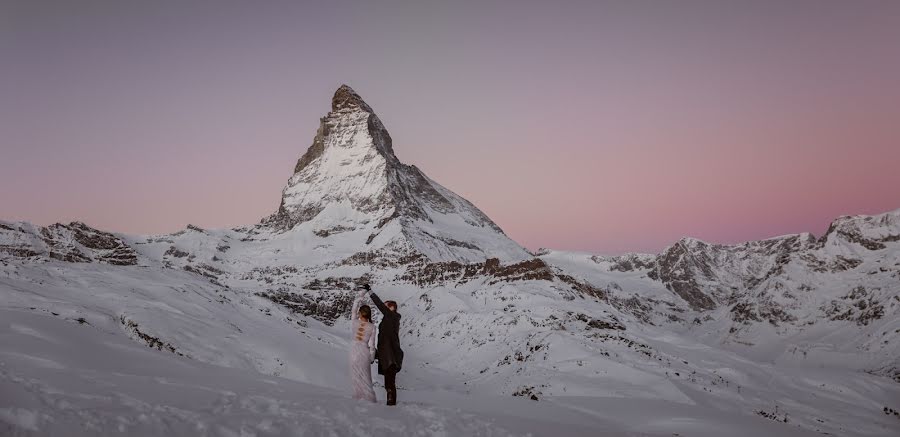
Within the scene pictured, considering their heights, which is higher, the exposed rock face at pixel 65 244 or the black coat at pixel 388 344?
the black coat at pixel 388 344

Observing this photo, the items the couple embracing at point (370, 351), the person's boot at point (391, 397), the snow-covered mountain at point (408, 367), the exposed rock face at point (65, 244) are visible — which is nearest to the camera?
the snow-covered mountain at point (408, 367)

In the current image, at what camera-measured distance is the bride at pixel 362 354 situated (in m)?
12.5

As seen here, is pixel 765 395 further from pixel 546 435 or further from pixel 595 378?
pixel 546 435

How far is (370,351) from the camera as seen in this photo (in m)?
13.0

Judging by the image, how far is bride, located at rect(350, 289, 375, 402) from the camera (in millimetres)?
12531

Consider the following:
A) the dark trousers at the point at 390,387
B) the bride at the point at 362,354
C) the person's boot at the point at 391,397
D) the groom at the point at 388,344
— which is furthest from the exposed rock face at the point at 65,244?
the person's boot at the point at 391,397

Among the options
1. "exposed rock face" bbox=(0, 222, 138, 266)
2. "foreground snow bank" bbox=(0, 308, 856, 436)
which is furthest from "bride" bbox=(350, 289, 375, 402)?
"exposed rock face" bbox=(0, 222, 138, 266)

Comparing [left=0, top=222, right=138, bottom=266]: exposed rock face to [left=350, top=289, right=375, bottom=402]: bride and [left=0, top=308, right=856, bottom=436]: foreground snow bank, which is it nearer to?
[left=0, top=308, right=856, bottom=436]: foreground snow bank

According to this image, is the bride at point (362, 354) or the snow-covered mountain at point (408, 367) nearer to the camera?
the snow-covered mountain at point (408, 367)

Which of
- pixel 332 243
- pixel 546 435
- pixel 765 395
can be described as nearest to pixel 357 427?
pixel 546 435

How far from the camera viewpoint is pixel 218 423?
308 inches

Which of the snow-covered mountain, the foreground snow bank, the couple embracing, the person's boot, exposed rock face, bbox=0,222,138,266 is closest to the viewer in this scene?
the foreground snow bank

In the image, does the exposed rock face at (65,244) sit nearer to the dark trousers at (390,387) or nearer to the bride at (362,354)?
the bride at (362,354)

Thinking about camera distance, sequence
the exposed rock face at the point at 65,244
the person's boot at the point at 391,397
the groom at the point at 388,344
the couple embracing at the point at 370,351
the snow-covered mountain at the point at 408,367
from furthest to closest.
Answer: the exposed rock face at the point at 65,244 → the groom at the point at 388,344 → the couple embracing at the point at 370,351 → the person's boot at the point at 391,397 → the snow-covered mountain at the point at 408,367
